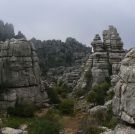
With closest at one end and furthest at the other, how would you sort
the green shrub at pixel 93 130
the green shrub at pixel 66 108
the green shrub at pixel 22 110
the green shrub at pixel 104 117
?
the green shrub at pixel 93 130 < the green shrub at pixel 104 117 < the green shrub at pixel 22 110 < the green shrub at pixel 66 108

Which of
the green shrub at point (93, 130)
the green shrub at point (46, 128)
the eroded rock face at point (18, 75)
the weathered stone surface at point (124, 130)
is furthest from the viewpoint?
the eroded rock face at point (18, 75)

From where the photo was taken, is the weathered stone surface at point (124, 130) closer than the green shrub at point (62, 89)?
Yes

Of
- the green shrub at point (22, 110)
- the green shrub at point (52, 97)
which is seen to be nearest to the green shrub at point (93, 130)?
the green shrub at point (22, 110)

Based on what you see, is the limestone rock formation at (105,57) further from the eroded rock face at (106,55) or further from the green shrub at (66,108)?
the green shrub at (66,108)

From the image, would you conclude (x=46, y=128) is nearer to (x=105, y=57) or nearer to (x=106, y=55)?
(x=105, y=57)

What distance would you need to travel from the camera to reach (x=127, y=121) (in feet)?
58.9

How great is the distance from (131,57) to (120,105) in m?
2.03

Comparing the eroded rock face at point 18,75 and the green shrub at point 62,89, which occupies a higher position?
the eroded rock face at point 18,75

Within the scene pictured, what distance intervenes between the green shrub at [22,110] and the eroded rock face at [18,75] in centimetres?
117

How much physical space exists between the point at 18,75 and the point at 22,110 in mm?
5092

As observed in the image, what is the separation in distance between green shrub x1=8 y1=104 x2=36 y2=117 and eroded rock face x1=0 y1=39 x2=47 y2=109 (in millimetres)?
1168

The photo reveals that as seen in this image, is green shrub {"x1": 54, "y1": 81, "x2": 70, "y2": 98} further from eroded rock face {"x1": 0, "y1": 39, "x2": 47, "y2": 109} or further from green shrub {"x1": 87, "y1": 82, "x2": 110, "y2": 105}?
eroded rock face {"x1": 0, "y1": 39, "x2": 47, "y2": 109}

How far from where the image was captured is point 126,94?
1814 cm

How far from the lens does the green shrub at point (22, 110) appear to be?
184 feet
